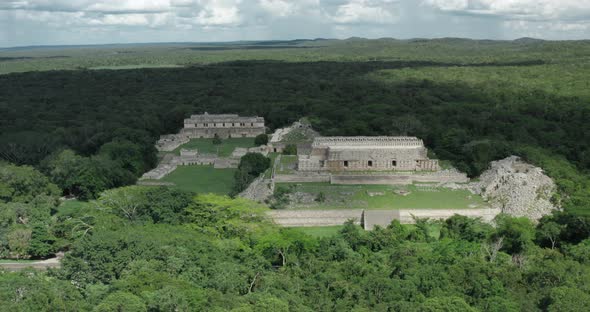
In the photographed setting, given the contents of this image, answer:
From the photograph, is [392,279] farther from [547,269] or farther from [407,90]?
[407,90]

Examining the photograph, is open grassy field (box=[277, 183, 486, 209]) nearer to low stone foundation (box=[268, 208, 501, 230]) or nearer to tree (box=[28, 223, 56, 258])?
low stone foundation (box=[268, 208, 501, 230])

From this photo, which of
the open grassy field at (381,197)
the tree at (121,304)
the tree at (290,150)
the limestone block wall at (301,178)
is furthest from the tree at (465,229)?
the tree at (290,150)

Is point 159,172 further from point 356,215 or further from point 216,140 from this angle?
point 356,215

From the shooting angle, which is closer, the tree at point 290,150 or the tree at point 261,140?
the tree at point 290,150

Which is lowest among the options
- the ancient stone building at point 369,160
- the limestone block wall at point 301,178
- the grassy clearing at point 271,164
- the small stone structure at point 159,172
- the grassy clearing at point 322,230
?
the grassy clearing at point 322,230

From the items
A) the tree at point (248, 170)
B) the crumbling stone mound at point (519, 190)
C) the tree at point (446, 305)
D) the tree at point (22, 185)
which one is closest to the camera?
the tree at point (446, 305)

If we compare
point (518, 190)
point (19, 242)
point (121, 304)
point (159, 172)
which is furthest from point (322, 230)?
point (159, 172)

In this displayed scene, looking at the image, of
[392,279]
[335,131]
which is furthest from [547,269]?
[335,131]

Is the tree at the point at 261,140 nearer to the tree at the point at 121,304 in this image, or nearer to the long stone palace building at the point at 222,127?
the long stone palace building at the point at 222,127
